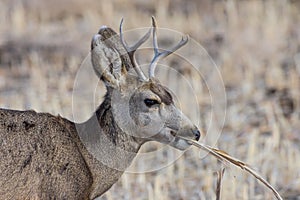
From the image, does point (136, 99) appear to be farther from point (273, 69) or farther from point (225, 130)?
point (273, 69)

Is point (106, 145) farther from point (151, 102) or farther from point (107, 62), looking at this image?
point (107, 62)

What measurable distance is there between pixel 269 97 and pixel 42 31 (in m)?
5.40

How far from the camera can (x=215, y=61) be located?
15734 mm

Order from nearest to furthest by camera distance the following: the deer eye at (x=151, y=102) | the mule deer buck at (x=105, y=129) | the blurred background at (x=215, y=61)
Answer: the mule deer buck at (x=105, y=129)
the deer eye at (x=151, y=102)
the blurred background at (x=215, y=61)

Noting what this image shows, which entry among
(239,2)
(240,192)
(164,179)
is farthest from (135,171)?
(239,2)

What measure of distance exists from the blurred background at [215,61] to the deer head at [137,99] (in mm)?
1751

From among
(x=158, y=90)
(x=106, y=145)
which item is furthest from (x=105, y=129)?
(x=158, y=90)

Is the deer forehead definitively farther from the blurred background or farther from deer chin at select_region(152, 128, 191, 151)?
the blurred background

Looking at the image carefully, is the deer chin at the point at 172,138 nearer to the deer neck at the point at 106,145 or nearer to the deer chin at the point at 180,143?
the deer chin at the point at 180,143

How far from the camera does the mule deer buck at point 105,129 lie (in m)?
7.32

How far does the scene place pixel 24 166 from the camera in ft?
23.7

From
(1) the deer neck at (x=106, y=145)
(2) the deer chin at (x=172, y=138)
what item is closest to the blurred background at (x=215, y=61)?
(1) the deer neck at (x=106, y=145)

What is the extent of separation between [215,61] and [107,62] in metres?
8.16

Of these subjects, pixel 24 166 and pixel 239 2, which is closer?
pixel 24 166
